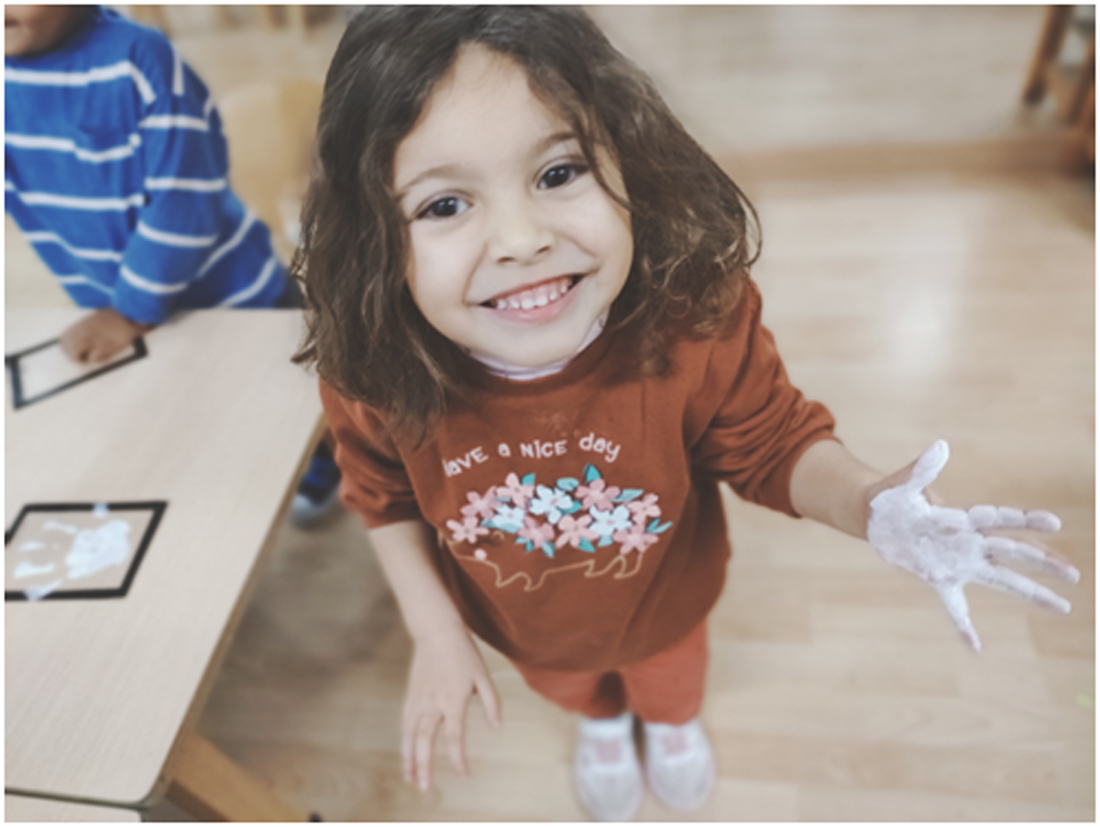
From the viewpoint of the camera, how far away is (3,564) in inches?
33.0

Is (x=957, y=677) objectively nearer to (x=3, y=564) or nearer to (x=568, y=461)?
(x=568, y=461)

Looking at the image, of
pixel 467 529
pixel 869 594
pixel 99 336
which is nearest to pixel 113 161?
pixel 99 336

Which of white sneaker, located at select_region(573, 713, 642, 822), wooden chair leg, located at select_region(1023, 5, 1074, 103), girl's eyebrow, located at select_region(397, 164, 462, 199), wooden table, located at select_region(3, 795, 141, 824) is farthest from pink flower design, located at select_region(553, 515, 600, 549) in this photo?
wooden chair leg, located at select_region(1023, 5, 1074, 103)

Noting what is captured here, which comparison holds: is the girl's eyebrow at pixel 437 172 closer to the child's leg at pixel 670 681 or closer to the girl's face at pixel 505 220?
the girl's face at pixel 505 220

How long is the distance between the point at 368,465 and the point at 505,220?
335 mm

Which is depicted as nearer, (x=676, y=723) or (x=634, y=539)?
(x=634, y=539)

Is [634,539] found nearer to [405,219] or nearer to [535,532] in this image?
[535,532]

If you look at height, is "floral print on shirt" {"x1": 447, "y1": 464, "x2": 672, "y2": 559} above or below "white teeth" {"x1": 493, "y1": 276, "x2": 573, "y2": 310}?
below

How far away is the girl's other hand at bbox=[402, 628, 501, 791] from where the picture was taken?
729 mm

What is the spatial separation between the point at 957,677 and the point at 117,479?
1.34m

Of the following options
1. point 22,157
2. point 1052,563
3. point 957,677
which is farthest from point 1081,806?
point 22,157

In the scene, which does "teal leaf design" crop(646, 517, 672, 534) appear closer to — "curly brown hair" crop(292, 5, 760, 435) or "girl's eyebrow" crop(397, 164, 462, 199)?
"curly brown hair" crop(292, 5, 760, 435)

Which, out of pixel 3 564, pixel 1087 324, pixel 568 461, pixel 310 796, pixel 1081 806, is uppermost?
pixel 568 461

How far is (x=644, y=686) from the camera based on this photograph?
1044 millimetres
